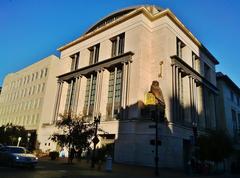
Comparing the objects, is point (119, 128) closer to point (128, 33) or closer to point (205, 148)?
point (205, 148)

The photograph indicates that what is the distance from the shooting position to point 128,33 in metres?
39.8

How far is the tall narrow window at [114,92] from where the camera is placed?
37.2m

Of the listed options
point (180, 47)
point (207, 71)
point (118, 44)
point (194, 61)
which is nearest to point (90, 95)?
point (118, 44)

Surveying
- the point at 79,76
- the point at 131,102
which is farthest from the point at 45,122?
the point at 131,102

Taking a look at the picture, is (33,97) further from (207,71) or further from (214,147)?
(214,147)

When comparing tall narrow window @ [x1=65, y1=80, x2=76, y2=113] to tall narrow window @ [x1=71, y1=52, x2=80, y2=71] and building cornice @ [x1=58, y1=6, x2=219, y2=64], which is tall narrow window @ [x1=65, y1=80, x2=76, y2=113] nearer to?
tall narrow window @ [x1=71, y1=52, x2=80, y2=71]

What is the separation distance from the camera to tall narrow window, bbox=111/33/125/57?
40.7 m

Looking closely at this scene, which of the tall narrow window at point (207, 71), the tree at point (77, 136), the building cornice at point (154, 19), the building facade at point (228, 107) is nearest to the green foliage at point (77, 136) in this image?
the tree at point (77, 136)

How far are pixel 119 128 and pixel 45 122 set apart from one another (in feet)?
73.2

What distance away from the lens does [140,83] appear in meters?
34.8

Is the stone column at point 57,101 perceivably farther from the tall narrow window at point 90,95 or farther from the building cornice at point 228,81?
the building cornice at point 228,81

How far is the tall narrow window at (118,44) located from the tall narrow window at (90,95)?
557cm

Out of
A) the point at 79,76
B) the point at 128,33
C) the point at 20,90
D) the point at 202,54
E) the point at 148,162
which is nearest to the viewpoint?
the point at 148,162

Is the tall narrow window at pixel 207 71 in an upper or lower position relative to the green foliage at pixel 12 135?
upper
